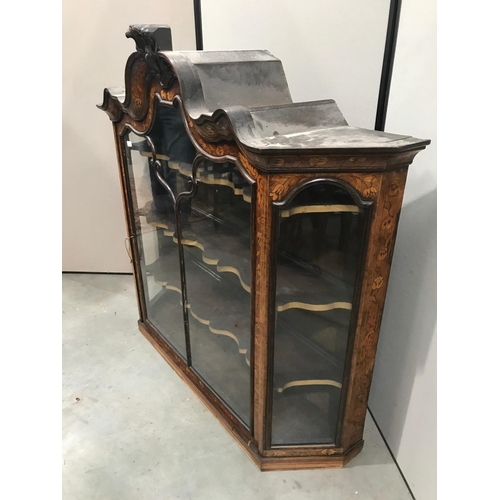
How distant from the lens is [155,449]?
4.66 feet

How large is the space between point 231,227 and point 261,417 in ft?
1.96

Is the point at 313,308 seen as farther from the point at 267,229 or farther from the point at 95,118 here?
the point at 95,118

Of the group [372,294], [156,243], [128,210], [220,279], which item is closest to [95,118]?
[128,210]

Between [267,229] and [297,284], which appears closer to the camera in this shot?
[267,229]

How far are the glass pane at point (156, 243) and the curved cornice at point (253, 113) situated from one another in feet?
0.59

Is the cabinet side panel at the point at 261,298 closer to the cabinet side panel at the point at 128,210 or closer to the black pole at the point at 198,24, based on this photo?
the cabinet side panel at the point at 128,210

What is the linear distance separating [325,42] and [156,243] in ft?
3.35

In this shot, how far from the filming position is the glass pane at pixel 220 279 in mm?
1237

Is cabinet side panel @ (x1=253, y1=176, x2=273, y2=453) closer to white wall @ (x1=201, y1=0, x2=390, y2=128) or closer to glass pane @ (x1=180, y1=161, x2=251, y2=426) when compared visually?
glass pane @ (x1=180, y1=161, x2=251, y2=426)

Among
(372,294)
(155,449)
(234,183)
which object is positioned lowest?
(155,449)

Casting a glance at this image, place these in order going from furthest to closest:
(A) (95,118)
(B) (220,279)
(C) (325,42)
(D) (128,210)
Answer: (A) (95,118)
(D) (128,210)
(B) (220,279)
(C) (325,42)

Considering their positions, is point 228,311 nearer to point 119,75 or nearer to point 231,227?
point 231,227

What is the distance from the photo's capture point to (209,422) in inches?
60.2

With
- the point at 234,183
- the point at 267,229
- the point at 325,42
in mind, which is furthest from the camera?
the point at 325,42
